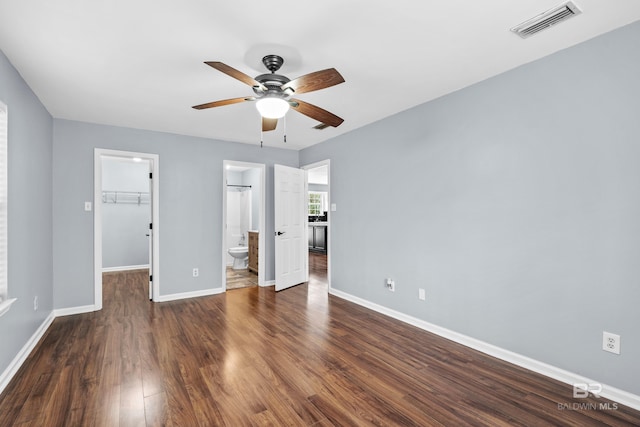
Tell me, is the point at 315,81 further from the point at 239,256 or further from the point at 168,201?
the point at 239,256

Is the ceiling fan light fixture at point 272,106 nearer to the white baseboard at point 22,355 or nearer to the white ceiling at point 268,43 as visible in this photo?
the white ceiling at point 268,43

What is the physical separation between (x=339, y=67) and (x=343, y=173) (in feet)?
7.18

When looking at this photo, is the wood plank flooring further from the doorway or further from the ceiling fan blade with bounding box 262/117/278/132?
the ceiling fan blade with bounding box 262/117/278/132

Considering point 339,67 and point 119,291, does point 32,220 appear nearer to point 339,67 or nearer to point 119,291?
point 119,291

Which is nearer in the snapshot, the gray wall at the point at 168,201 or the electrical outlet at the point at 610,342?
the electrical outlet at the point at 610,342

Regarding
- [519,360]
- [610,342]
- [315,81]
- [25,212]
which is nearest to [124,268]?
[25,212]

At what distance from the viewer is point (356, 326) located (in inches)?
138

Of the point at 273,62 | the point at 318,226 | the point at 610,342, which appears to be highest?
the point at 273,62

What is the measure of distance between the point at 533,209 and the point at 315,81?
202 cm

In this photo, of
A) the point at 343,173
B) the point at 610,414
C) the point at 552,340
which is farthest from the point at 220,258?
the point at 610,414

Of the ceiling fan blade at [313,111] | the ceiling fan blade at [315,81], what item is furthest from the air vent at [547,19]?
the ceiling fan blade at [313,111]

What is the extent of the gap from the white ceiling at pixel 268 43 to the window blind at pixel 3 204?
562 mm

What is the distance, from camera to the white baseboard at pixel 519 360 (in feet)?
6.79

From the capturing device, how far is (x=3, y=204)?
A: 2295 millimetres
